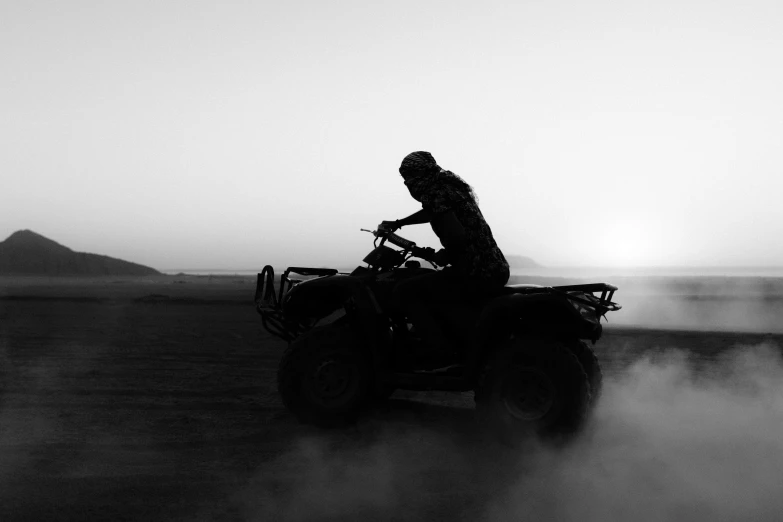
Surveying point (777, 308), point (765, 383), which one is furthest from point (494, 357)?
point (777, 308)

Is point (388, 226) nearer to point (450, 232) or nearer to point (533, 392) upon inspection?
point (450, 232)

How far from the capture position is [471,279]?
5984mm

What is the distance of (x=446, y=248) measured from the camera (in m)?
6.07

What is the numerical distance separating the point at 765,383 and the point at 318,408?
18.7ft

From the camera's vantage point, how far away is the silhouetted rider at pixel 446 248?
5.98m

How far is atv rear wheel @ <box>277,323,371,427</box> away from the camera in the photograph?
6355 mm

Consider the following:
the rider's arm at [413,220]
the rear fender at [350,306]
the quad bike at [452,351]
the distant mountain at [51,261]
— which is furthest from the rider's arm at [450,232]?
the distant mountain at [51,261]

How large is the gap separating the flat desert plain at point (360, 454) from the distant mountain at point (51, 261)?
126525 millimetres

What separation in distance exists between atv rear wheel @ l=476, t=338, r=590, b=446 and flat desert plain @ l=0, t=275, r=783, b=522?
0.20 meters

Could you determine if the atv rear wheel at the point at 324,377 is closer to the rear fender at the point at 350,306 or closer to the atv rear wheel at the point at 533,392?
the rear fender at the point at 350,306

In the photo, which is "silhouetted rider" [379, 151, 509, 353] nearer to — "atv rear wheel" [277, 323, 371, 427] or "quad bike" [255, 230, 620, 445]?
"quad bike" [255, 230, 620, 445]

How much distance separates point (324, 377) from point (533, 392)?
1863mm

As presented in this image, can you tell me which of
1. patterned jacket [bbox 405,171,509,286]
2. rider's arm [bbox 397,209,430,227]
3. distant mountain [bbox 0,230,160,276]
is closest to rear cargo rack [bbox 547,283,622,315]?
patterned jacket [bbox 405,171,509,286]

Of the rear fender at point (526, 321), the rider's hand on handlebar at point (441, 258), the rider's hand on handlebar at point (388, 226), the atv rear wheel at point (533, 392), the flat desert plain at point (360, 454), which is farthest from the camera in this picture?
A: the rider's hand on handlebar at point (388, 226)
